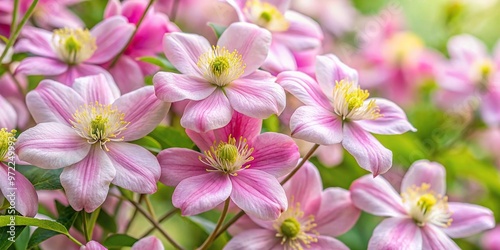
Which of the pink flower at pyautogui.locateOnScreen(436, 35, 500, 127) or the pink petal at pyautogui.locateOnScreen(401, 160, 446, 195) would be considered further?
the pink flower at pyautogui.locateOnScreen(436, 35, 500, 127)

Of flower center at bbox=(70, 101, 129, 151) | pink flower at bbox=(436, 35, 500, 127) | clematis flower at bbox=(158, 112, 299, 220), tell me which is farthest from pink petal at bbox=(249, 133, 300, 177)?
pink flower at bbox=(436, 35, 500, 127)

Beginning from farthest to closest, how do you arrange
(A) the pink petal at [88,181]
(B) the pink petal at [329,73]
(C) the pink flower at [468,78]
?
1. (C) the pink flower at [468,78]
2. (B) the pink petal at [329,73]
3. (A) the pink petal at [88,181]

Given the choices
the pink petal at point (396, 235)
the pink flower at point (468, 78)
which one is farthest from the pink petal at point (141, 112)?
the pink flower at point (468, 78)

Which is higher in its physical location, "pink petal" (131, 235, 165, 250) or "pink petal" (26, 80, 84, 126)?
"pink petal" (26, 80, 84, 126)

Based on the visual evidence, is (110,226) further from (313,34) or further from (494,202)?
(494,202)

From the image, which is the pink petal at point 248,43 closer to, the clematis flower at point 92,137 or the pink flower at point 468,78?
the clematis flower at point 92,137

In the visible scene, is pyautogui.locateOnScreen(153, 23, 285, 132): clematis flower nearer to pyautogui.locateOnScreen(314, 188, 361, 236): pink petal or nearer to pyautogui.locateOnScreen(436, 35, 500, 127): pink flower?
pyautogui.locateOnScreen(314, 188, 361, 236): pink petal

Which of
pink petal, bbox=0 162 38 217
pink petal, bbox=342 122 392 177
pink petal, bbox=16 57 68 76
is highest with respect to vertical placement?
pink petal, bbox=342 122 392 177
